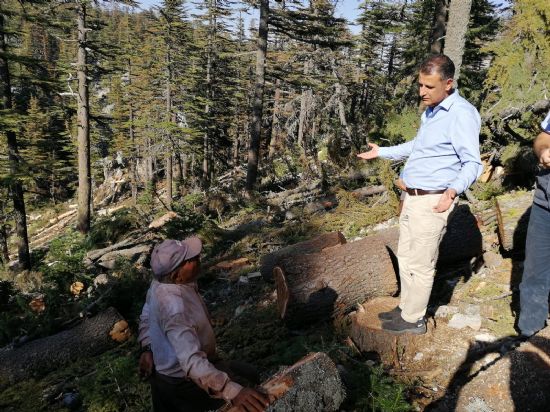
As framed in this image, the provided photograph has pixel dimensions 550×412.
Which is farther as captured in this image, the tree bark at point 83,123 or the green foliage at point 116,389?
the tree bark at point 83,123

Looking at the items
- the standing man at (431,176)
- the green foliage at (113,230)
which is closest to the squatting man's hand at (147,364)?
the standing man at (431,176)

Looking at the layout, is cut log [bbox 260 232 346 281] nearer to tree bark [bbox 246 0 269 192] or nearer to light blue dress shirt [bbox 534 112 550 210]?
light blue dress shirt [bbox 534 112 550 210]

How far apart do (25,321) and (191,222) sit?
379 cm

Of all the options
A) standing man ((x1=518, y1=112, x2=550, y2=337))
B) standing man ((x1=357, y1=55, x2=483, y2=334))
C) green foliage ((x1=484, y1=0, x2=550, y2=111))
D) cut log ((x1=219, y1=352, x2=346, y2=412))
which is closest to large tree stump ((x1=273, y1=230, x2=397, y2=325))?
standing man ((x1=357, y1=55, x2=483, y2=334))

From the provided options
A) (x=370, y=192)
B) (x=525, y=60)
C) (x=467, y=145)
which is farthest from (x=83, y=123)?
(x=467, y=145)

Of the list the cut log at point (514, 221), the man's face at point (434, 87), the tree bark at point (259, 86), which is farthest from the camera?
the tree bark at point (259, 86)

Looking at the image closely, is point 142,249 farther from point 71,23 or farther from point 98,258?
point 71,23

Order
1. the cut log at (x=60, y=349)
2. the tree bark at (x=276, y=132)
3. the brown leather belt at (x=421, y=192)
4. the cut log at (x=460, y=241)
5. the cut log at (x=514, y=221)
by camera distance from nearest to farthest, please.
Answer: the brown leather belt at (x=421, y=192) → the cut log at (x=514, y=221) → the cut log at (x=460, y=241) → the cut log at (x=60, y=349) → the tree bark at (x=276, y=132)

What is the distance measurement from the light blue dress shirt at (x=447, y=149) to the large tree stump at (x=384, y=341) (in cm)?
143

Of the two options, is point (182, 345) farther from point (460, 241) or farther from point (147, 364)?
point (460, 241)

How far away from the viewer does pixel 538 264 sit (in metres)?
3.17

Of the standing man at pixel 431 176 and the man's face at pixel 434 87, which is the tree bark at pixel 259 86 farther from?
the man's face at pixel 434 87

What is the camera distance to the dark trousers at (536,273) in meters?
3.11

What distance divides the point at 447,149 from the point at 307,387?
2.21 meters
